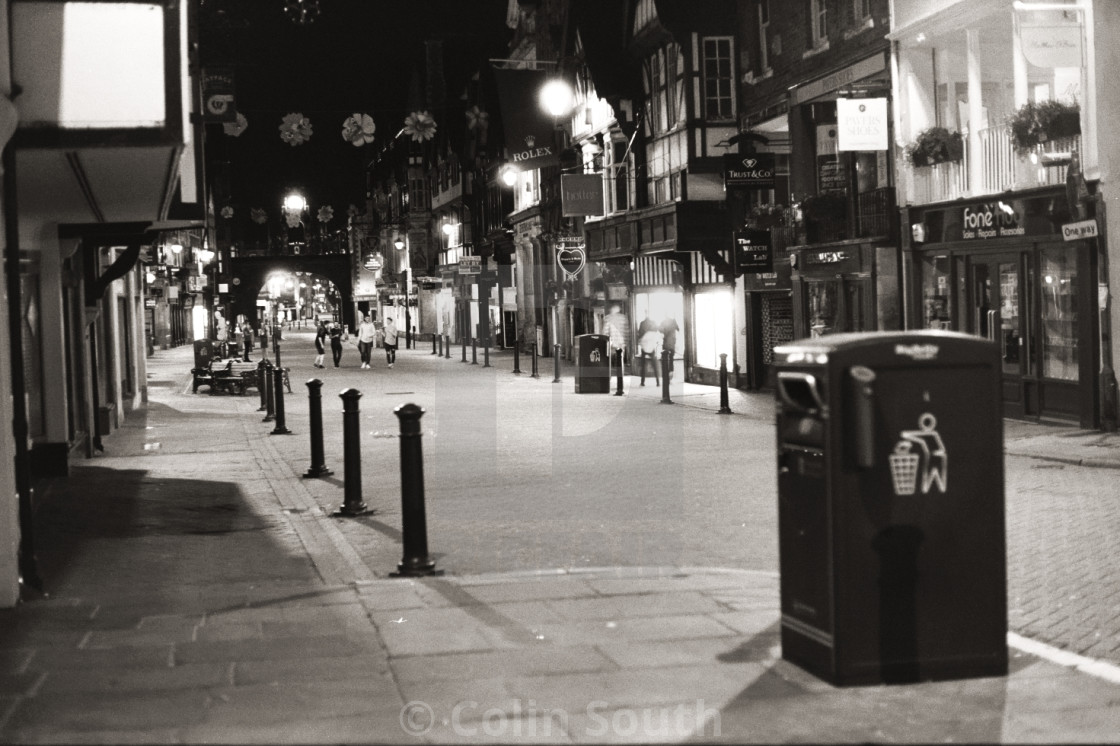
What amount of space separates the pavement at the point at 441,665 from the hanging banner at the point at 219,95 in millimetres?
8721

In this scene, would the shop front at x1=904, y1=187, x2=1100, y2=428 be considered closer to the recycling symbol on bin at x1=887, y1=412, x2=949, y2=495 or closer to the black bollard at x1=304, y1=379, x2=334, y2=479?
the black bollard at x1=304, y1=379, x2=334, y2=479

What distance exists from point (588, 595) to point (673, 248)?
2511 cm

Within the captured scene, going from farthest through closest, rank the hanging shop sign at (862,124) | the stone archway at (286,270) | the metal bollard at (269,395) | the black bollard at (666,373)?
1. the stone archway at (286,270)
2. the black bollard at (666,373)
3. the metal bollard at (269,395)
4. the hanging shop sign at (862,124)

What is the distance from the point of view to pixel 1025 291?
802 inches

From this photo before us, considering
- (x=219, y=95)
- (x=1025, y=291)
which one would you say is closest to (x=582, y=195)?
(x=1025, y=291)

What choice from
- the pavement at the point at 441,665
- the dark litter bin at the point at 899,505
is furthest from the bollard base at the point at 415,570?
the dark litter bin at the point at 899,505

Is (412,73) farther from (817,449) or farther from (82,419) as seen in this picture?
(817,449)

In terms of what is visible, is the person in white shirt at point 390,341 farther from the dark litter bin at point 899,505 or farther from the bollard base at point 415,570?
the dark litter bin at point 899,505

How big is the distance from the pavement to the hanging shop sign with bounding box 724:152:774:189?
1979 cm

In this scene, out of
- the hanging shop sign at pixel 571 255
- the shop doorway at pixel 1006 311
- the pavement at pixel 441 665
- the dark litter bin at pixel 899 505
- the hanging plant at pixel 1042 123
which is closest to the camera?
the pavement at pixel 441 665

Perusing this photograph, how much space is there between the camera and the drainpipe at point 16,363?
7.77m

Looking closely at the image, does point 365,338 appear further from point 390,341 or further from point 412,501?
point 412,501

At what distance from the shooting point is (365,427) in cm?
2153

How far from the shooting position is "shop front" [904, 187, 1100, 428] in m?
18.8
